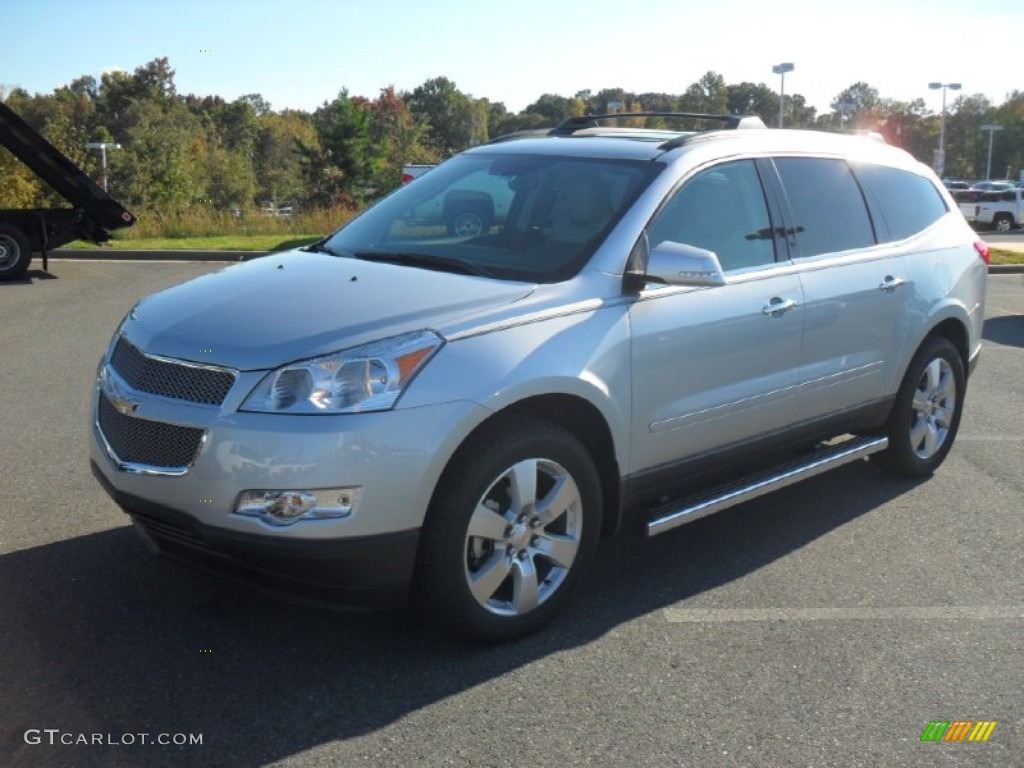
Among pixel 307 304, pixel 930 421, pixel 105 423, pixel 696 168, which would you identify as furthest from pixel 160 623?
pixel 930 421

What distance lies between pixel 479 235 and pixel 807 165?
179cm

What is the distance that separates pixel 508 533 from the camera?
3896 mm

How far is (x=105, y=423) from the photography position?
406cm

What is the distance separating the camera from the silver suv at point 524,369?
3.53m

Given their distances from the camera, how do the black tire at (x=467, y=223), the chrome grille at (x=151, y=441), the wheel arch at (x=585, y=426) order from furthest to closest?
the black tire at (x=467, y=223) → the wheel arch at (x=585, y=426) → the chrome grille at (x=151, y=441)

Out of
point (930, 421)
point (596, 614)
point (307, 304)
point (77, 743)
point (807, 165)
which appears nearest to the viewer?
point (77, 743)

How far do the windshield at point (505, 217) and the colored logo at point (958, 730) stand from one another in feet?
6.67

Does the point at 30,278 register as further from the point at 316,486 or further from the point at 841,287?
the point at 316,486

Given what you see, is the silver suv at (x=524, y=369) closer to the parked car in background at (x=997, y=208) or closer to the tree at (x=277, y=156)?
the parked car in background at (x=997, y=208)

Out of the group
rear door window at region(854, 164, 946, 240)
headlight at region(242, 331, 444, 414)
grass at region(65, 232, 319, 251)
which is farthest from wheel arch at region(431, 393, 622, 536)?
grass at region(65, 232, 319, 251)

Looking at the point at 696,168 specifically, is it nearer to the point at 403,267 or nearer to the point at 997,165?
the point at 403,267

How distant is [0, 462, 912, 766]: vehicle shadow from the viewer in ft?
10.9

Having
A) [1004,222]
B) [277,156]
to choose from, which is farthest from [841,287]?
[277,156]

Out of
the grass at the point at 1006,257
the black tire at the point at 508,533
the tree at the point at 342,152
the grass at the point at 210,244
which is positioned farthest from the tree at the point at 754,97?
the black tire at the point at 508,533
